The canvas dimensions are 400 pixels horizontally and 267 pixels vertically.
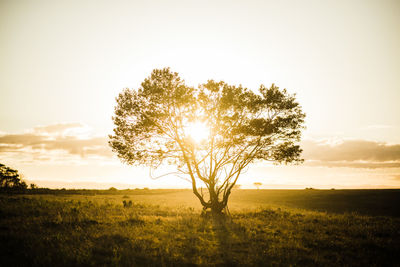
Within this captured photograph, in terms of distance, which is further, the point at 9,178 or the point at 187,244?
the point at 9,178

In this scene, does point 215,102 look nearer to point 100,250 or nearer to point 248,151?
point 248,151

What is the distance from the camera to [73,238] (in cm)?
1223

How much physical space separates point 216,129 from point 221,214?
8346 mm

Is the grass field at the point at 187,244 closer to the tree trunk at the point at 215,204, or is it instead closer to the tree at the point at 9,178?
the tree trunk at the point at 215,204

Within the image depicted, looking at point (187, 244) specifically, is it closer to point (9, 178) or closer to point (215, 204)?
point (215, 204)

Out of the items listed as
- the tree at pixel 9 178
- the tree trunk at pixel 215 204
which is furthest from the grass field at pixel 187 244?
Answer: the tree at pixel 9 178

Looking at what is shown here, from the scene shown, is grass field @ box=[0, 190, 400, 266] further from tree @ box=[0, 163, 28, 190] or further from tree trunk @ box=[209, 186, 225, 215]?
tree @ box=[0, 163, 28, 190]

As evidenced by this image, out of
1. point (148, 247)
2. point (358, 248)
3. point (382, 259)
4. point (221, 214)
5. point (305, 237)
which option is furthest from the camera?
point (221, 214)

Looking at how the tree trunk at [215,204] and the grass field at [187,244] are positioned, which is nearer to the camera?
the grass field at [187,244]

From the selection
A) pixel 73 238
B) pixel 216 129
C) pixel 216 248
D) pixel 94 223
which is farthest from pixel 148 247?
pixel 216 129

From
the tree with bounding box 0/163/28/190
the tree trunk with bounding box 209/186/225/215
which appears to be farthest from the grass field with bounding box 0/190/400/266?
the tree with bounding box 0/163/28/190

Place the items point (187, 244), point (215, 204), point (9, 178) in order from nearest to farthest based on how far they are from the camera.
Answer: point (187, 244) → point (215, 204) → point (9, 178)

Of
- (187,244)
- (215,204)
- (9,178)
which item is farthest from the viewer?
(9,178)

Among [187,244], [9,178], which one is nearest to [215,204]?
[187,244]
